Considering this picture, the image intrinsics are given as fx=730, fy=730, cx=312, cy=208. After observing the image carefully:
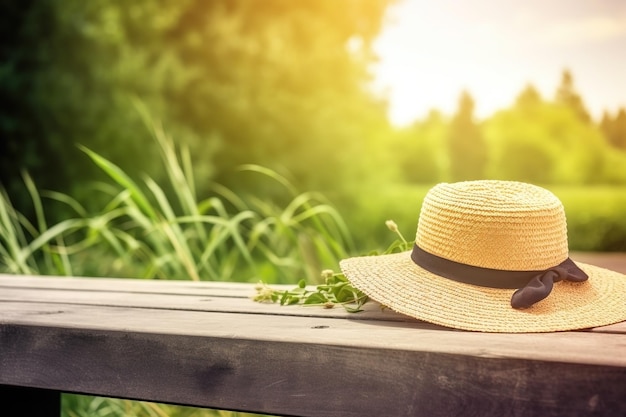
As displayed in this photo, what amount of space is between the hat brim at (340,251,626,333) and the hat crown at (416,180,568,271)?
0.05m

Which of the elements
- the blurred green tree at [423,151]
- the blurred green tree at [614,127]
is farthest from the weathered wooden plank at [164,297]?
the blurred green tree at [614,127]

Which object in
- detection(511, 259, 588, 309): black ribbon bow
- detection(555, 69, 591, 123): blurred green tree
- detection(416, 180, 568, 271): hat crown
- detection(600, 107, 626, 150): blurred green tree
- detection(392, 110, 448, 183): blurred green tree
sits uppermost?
detection(416, 180, 568, 271): hat crown

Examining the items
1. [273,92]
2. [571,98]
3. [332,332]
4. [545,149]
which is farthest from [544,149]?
[332,332]

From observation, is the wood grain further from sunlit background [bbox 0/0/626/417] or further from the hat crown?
sunlit background [bbox 0/0/626/417]

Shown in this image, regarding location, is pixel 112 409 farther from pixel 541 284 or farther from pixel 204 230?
pixel 541 284

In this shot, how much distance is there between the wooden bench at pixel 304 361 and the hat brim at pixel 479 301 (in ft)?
0.09

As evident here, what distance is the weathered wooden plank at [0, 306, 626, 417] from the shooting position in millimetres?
875

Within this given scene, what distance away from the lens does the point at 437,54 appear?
27.6ft

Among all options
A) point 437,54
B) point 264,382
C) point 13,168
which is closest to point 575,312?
point 264,382

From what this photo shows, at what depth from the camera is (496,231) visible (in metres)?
1.20

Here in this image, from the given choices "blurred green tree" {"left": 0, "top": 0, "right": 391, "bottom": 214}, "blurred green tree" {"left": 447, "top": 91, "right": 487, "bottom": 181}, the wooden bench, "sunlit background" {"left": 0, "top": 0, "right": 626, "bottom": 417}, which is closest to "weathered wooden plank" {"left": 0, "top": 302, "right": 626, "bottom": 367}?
the wooden bench

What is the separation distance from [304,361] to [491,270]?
15.0 inches

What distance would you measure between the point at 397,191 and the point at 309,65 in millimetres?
2439

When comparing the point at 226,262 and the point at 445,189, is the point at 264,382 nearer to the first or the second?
the point at 445,189
